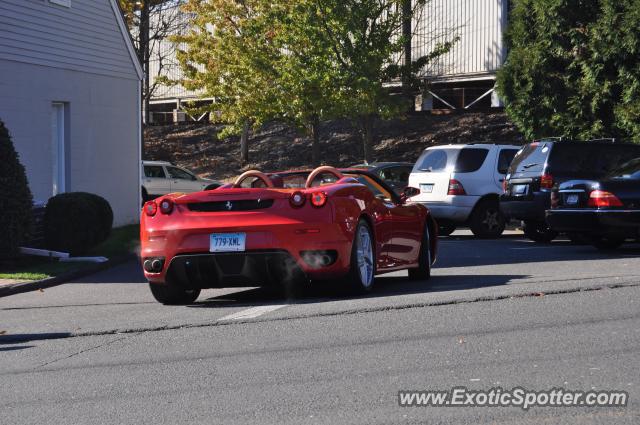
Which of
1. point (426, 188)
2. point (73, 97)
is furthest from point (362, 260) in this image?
point (73, 97)

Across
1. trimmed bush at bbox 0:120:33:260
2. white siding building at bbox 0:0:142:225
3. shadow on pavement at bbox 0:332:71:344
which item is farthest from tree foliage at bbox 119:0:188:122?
shadow on pavement at bbox 0:332:71:344

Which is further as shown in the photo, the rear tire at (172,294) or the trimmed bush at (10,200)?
the trimmed bush at (10,200)

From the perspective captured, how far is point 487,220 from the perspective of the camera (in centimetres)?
2088

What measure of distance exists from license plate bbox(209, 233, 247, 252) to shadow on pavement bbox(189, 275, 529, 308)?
2.13ft

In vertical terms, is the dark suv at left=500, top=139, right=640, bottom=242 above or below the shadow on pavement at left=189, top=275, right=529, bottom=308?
above

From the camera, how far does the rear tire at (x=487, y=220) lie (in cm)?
2075

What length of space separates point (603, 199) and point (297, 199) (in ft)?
22.3

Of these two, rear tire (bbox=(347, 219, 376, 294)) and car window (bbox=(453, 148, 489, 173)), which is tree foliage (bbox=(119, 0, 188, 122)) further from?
rear tire (bbox=(347, 219, 376, 294))

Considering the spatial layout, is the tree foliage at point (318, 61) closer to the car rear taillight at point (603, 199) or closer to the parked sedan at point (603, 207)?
the parked sedan at point (603, 207)

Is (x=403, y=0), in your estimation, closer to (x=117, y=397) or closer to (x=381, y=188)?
(x=381, y=188)

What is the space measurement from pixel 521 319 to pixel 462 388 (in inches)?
99.2

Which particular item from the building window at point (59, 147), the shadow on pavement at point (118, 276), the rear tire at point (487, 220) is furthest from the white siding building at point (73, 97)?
the rear tire at point (487, 220)

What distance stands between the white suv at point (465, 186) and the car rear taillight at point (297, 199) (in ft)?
34.9

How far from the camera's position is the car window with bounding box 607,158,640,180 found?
15.8 meters
